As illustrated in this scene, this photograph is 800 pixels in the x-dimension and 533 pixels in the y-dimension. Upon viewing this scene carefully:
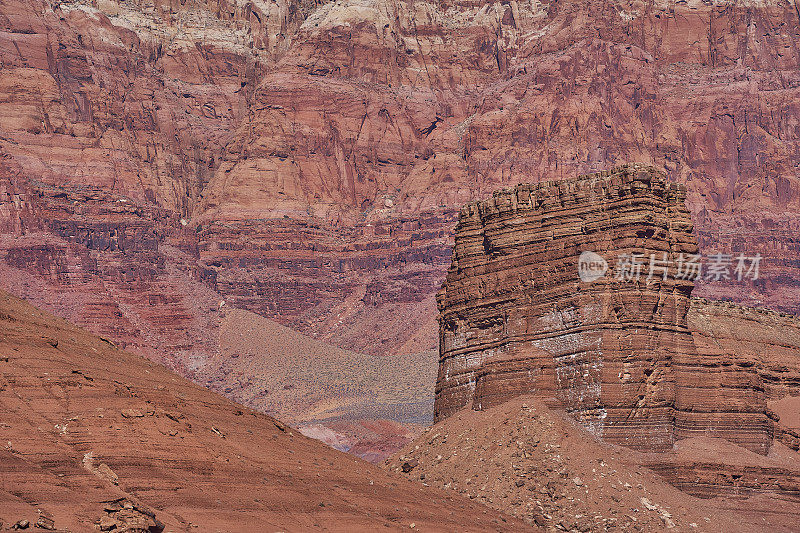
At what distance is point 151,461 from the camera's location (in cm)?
2673

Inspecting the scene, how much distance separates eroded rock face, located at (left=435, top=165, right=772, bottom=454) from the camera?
128 ft

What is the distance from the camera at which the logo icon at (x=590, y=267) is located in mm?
39875

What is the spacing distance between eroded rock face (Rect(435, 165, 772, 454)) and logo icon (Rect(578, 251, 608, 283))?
0.50 ft

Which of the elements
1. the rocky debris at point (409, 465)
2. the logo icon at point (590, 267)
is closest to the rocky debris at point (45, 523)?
the rocky debris at point (409, 465)

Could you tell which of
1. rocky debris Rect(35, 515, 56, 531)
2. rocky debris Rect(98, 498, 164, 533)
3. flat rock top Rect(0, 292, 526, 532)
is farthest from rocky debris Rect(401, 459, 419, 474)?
rocky debris Rect(35, 515, 56, 531)

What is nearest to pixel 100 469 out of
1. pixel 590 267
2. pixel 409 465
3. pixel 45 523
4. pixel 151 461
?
pixel 151 461

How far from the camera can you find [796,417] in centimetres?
4544

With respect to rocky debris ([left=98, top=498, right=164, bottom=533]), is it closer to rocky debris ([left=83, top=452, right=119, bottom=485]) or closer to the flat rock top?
the flat rock top

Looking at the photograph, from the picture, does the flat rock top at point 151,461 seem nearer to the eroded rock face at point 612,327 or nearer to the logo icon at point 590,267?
the eroded rock face at point 612,327

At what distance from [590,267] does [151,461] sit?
17598 mm

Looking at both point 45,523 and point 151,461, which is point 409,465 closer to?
point 151,461

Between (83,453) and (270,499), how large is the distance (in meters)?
4.11

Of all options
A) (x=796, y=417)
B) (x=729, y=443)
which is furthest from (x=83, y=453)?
(x=796, y=417)

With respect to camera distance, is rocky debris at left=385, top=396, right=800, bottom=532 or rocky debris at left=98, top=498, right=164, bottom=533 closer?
rocky debris at left=98, top=498, right=164, bottom=533
